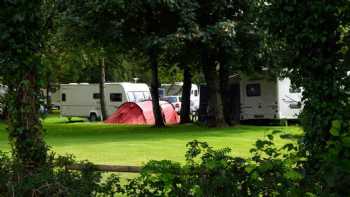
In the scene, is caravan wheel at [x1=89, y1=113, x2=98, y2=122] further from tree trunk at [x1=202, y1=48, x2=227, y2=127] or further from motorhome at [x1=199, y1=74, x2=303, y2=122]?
tree trunk at [x1=202, y1=48, x2=227, y2=127]

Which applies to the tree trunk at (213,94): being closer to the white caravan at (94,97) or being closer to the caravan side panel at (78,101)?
the white caravan at (94,97)

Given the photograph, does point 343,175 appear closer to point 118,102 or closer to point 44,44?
point 44,44

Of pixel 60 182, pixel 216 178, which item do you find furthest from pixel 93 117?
pixel 216 178

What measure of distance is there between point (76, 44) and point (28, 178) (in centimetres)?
1887

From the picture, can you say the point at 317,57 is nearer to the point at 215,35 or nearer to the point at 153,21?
the point at 215,35

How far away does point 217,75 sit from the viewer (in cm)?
2588

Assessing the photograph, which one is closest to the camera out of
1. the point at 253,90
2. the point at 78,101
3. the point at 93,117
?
the point at 253,90

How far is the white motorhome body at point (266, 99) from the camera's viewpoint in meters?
27.6

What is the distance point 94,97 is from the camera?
4025cm

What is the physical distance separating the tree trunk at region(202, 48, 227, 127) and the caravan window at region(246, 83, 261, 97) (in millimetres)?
3853

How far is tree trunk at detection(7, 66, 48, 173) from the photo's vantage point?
717 cm

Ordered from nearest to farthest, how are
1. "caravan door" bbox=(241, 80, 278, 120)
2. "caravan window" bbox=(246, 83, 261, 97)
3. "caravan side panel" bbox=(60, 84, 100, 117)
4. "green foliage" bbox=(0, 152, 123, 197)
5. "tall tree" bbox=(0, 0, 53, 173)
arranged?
"green foliage" bbox=(0, 152, 123, 197) → "tall tree" bbox=(0, 0, 53, 173) → "caravan door" bbox=(241, 80, 278, 120) → "caravan window" bbox=(246, 83, 261, 97) → "caravan side panel" bbox=(60, 84, 100, 117)

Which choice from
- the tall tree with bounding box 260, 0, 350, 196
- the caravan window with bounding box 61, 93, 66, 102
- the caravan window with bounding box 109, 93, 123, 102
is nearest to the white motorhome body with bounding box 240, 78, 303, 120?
the caravan window with bounding box 109, 93, 123, 102

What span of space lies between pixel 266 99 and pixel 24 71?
2216 cm
